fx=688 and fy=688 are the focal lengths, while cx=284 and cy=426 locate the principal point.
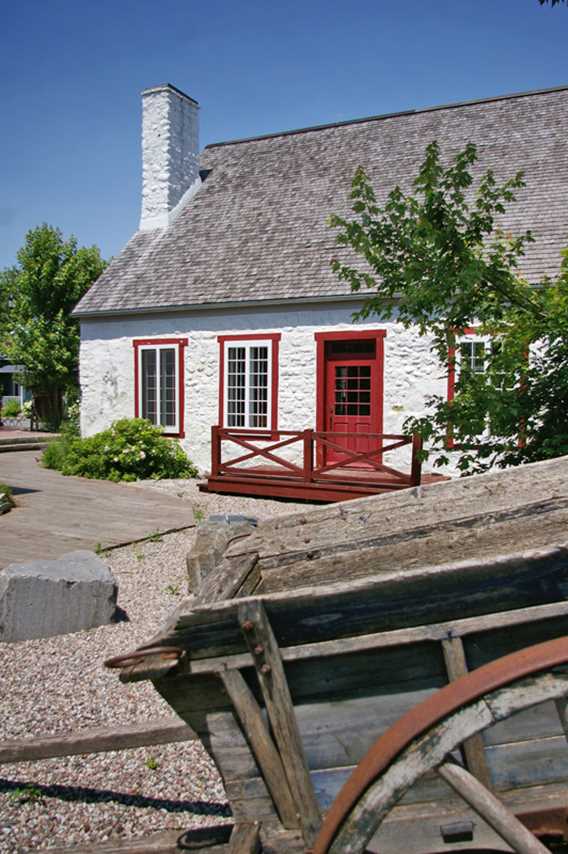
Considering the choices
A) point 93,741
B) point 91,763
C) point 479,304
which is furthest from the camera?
point 479,304

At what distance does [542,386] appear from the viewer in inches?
217

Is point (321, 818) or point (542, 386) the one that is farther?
point (542, 386)

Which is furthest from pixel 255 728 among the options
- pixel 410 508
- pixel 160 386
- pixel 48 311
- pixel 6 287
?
pixel 6 287

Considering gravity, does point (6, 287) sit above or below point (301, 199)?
above

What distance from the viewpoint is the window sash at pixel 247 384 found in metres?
13.1

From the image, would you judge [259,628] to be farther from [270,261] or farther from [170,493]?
Answer: [270,261]

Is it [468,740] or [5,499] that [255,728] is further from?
[5,499]

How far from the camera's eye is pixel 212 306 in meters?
13.3

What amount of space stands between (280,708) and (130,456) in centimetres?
1167

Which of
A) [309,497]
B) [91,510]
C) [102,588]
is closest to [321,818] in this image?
[102,588]

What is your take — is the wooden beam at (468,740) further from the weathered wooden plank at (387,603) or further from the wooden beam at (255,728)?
A: the wooden beam at (255,728)

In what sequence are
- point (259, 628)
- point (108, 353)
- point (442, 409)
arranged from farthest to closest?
point (108, 353) < point (442, 409) < point (259, 628)

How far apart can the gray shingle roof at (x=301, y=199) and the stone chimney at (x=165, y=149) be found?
408mm

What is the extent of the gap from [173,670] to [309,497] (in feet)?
30.3
